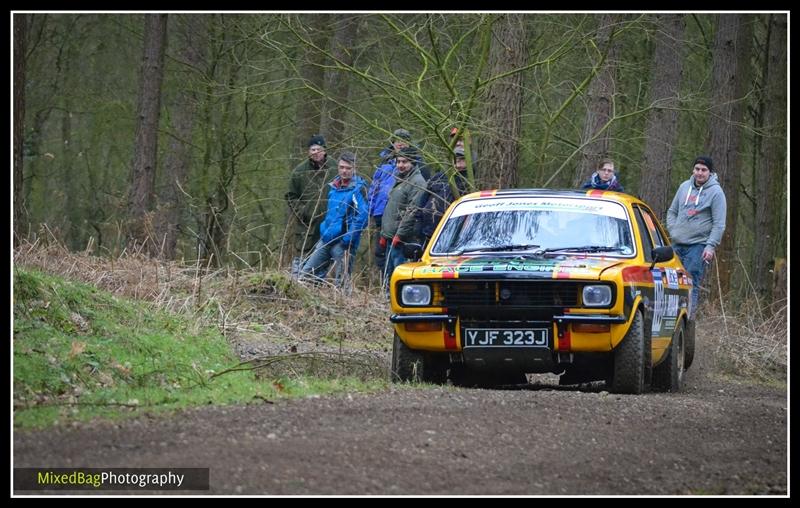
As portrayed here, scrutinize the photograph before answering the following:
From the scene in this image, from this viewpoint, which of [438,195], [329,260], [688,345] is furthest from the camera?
[329,260]

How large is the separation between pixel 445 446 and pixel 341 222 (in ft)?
29.1

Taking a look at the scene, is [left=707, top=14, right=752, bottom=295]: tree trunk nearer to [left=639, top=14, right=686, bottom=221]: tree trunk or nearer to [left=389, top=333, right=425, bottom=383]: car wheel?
[left=639, top=14, right=686, bottom=221]: tree trunk

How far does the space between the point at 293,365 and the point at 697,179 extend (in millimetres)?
5905

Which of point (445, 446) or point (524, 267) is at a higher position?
point (524, 267)

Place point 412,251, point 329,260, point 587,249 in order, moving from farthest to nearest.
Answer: point 329,260 < point 412,251 < point 587,249

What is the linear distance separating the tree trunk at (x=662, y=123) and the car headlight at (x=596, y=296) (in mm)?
8695

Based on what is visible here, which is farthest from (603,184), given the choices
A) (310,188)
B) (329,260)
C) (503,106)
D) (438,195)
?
(310,188)

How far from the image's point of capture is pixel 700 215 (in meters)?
14.3

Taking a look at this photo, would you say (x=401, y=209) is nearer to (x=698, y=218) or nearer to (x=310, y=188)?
(x=310, y=188)

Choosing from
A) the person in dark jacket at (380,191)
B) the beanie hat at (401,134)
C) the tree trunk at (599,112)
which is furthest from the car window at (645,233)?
the tree trunk at (599,112)

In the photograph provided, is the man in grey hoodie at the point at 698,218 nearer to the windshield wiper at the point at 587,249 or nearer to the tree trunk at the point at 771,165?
the windshield wiper at the point at 587,249

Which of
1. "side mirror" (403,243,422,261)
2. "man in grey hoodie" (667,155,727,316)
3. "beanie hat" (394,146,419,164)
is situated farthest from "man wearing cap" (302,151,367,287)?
"side mirror" (403,243,422,261)
